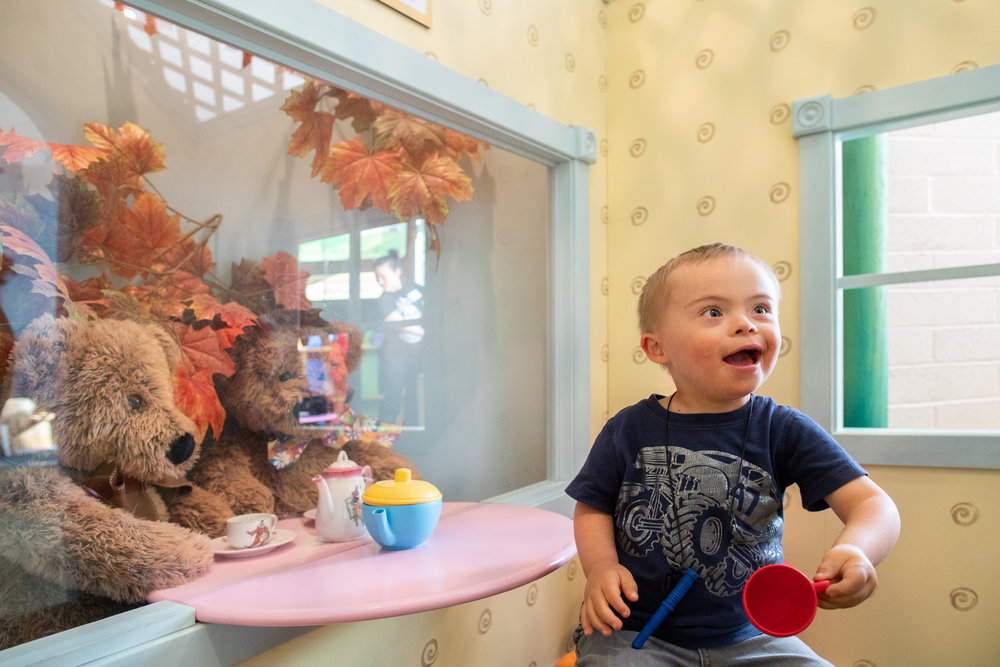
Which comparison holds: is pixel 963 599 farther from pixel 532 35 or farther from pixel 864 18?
pixel 532 35

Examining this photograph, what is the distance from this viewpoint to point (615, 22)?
2.10m

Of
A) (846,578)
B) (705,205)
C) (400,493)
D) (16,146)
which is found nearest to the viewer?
(846,578)

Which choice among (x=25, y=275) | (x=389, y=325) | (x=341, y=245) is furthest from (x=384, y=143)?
(x=25, y=275)

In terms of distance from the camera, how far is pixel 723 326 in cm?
95

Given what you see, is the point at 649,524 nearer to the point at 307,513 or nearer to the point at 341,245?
the point at 307,513

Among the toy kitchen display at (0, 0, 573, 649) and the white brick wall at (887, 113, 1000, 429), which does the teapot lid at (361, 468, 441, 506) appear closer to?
the toy kitchen display at (0, 0, 573, 649)

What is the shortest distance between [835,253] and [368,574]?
1392 millimetres

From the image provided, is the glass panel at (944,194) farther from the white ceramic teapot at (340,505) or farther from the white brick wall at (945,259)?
the white ceramic teapot at (340,505)

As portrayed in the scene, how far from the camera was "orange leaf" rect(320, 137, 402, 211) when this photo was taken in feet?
4.35

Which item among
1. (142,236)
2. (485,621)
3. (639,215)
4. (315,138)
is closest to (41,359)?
(142,236)

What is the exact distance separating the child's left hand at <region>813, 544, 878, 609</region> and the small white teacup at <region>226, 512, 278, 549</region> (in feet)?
2.75

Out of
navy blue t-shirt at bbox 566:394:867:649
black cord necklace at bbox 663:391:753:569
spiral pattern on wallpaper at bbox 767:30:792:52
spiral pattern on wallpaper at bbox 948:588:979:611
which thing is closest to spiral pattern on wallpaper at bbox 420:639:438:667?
navy blue t-shirt at bbox 566:394:867:649

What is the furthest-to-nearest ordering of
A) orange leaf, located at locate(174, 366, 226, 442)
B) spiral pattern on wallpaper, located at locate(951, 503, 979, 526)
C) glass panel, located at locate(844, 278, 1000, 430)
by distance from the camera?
glass panel, located at locate(844, 278, 1000, 430), spiral pattern on wallpaper, located at locate(951, 503, 979, 526), orange leaf, located at locate(174, 366, 226, 442)

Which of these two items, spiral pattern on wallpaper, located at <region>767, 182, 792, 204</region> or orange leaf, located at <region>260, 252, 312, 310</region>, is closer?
orange leaf, located at <region>260, 252, 312, 310</region>
